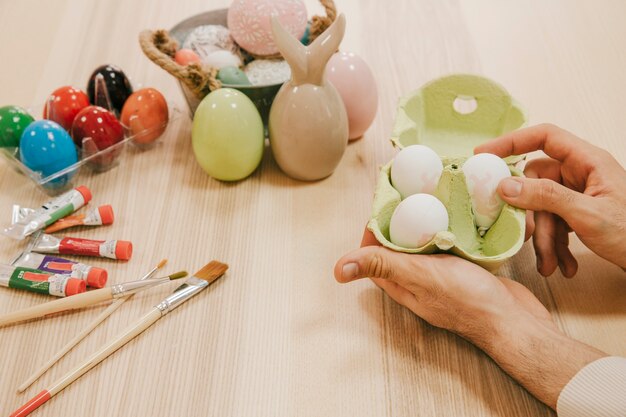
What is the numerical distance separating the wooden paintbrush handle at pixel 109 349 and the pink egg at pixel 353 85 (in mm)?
450

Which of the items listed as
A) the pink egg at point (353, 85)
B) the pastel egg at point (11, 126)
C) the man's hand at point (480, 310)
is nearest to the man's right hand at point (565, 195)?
the man's hand at point (480, 310)

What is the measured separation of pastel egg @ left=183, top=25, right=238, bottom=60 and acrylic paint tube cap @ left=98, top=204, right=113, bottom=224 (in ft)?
1.05

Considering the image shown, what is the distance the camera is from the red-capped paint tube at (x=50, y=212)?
721mm

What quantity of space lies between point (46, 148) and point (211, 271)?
33 centimetres

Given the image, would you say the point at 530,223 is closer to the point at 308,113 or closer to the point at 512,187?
the point at 512,187

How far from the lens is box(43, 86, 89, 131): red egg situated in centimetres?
83

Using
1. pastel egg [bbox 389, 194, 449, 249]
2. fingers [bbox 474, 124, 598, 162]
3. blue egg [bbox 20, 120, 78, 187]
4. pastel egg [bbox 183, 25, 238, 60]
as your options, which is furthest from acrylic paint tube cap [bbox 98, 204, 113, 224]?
fingers [bbox 474, 124, 598, 162]

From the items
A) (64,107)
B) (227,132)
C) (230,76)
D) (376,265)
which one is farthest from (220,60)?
(376,265)

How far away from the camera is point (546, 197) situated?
1.94 feet

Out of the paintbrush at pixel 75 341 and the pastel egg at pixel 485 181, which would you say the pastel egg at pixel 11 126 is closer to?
the paintbrush at pixel 75 341

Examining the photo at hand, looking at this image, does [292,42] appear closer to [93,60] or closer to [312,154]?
[312,154]

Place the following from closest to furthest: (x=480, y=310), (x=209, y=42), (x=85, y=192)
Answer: (x=480, y=310)
(x=85, y=192)
(x=209, y=42)

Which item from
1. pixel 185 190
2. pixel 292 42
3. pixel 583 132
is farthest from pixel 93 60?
pixel 583 132

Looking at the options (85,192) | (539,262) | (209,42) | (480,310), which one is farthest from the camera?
(209,42)
